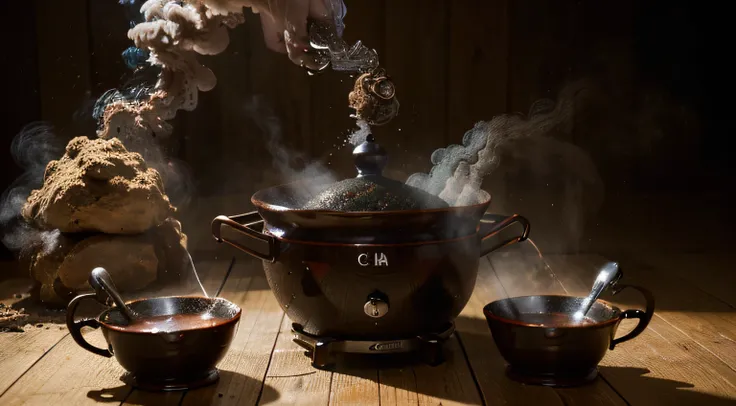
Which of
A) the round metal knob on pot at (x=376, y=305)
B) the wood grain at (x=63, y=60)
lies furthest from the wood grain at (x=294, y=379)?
the wood grain at (x=63, y=60)

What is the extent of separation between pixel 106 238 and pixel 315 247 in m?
1.18

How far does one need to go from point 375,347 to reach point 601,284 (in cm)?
60

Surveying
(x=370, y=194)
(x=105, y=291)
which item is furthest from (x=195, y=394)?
(x=370, y=194)

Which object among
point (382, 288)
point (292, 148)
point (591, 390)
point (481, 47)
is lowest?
point (591, 390)

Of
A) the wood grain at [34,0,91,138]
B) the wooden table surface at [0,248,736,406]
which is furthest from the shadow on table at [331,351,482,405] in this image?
the wood grain at [34,0,91,138]

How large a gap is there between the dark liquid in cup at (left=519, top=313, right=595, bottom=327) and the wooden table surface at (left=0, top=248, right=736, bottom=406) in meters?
0.15

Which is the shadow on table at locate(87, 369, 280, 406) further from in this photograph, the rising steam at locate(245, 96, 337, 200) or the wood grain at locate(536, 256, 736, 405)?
the rising steam at locate(245, 96, 337, 200)

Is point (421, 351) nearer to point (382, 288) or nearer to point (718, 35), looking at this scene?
point (382, 288)

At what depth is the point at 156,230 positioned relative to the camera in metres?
3.24

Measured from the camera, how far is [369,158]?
2.37 meters

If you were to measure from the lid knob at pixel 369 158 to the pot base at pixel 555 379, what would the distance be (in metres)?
0.66

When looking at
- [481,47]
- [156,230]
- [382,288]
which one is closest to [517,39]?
[481,47]

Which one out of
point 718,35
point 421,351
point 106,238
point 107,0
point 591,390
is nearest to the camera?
point 591,390

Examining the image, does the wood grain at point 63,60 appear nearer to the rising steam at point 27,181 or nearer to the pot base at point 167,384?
the rising steam at point 27,181
